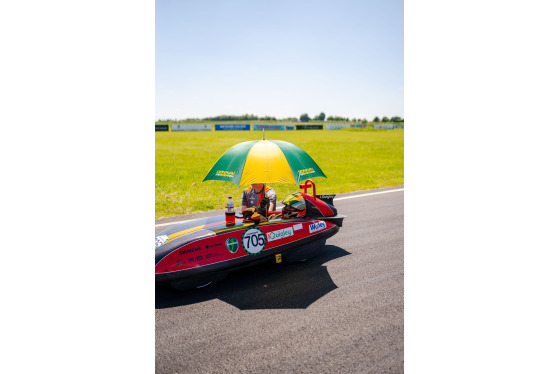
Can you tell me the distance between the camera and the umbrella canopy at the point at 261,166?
15.1 ft

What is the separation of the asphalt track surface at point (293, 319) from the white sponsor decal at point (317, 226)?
1.87 feet

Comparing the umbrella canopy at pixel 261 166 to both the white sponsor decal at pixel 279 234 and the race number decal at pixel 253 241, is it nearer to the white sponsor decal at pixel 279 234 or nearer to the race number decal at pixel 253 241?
the race number decal at pixel 253 241

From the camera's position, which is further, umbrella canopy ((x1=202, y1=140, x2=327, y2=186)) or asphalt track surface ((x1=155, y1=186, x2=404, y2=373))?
umbrella canopy ((x1=202, y1=140, x2=327, y2=186))

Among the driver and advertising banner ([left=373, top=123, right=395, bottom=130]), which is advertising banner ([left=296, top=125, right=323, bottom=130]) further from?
the driver

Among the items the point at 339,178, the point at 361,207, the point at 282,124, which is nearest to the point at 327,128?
the point at 282,124

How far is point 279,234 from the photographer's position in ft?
16.8

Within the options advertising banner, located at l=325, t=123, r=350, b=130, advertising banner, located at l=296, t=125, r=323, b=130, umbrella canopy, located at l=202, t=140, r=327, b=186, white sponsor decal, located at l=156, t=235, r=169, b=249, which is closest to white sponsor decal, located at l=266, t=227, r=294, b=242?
umbrella canopy, located at l=202, t=140, r=327, b=186

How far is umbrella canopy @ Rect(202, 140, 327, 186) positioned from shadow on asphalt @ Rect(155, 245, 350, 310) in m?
1.52

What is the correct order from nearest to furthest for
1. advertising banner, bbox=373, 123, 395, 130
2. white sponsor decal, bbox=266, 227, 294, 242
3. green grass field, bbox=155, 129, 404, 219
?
white sponsor decal, bbox=266, 227, 294, 242 → green grass field, bbox=155, 129, 404, 219 → advertising banner, bbox=373, 123, 395, 130

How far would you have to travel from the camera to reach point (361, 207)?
30.0 feet

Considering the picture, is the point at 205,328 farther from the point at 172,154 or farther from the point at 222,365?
the point at 172,154

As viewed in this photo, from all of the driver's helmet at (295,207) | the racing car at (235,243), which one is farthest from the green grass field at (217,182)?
the racing car at (235,243)

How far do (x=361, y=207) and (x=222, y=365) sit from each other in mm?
6709

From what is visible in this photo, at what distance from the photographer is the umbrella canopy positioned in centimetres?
459
